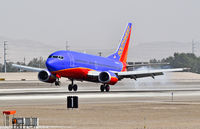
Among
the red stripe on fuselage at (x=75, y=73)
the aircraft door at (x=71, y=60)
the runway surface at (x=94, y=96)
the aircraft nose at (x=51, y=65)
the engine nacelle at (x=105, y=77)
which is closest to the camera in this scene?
the runway surface at (x=94, y=96)

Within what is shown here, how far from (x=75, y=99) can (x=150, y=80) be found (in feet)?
272

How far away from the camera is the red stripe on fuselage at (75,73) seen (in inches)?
2863

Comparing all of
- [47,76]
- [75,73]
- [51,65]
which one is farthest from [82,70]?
[51,65]

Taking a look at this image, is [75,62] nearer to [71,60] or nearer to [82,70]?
[71,60]

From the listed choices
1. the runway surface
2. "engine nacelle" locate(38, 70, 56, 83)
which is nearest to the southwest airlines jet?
"engine nacelle" locate(38, 70, 56, 83)

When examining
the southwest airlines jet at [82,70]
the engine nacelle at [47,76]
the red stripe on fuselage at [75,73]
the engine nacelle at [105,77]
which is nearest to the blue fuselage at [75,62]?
the southwest airlines jet at [82,70]

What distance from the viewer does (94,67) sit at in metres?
78.6

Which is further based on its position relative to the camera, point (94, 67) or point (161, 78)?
point (161, 78)

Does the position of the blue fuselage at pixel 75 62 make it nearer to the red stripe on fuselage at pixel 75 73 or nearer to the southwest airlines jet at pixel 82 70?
the southwest airlines jet at pixel 82 70

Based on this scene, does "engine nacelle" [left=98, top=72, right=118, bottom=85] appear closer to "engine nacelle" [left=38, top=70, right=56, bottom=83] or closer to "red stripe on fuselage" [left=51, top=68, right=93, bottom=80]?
"red stripe on fuselage" [left=51, top=68, right=93, bottom=80]

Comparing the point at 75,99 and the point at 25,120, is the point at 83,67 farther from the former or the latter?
the point at 25,120

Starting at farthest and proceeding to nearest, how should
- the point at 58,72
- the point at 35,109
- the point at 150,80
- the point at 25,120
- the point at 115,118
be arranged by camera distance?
the point at 150,80 < the point at 58,72 < the point at 35,109 < the point at 115,118 < the point at 25,120

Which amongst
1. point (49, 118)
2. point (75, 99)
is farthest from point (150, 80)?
point (49, 118)

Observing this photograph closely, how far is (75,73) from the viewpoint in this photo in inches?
2936
